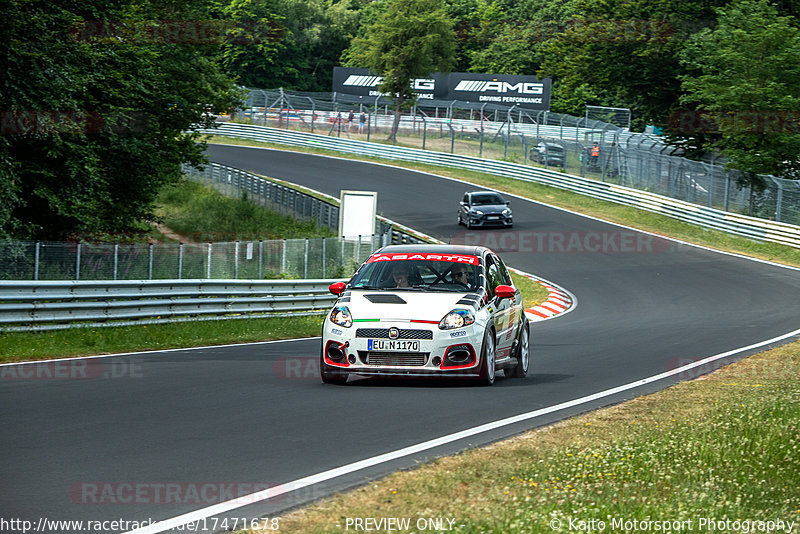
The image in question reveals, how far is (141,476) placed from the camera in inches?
262

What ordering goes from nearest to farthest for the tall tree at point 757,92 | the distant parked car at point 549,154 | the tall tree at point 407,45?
the tall tree at point 757,92
the distant parked car at point 549,154
the tall tree at point 407,45

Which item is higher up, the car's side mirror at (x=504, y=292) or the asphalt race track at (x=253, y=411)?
the car's side mirror at (x=504, y=292)

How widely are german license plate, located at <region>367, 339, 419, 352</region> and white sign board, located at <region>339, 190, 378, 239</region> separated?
56.8 feet

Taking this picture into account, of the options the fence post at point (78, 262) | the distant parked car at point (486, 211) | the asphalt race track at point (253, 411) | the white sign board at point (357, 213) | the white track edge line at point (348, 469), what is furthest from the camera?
the distant parked car at point (486, 211)

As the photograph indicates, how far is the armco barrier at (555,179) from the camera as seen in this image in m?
39.9

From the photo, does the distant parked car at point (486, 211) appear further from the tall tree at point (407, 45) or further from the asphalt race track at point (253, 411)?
the tall tree at point (407, 45)

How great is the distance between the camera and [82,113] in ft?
68.4

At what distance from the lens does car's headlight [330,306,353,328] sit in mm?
11484

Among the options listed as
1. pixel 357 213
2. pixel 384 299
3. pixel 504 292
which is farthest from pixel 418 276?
pixel 357 213

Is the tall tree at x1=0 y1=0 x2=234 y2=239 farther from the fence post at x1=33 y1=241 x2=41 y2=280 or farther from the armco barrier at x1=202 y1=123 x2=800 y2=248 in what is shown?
the armco barrier at x1=202 y1=123 x2=800 y2=248

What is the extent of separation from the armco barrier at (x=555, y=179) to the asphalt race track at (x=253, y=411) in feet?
52.1

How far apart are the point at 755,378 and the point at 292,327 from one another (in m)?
10.3

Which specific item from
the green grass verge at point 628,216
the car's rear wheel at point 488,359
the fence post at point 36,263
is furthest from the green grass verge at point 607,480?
the green grass verge at point 628,216

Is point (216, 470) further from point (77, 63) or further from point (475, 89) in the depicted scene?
point (475, 89)
